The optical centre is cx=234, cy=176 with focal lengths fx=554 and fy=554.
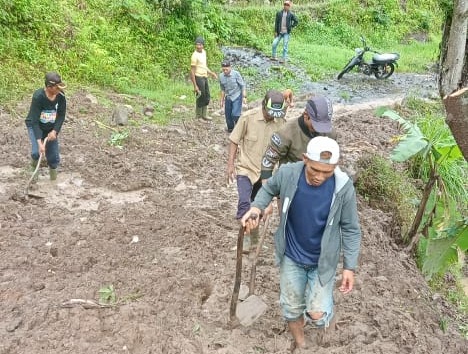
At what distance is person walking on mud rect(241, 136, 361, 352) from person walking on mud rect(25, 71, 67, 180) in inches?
144

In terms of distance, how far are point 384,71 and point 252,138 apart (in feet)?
43.4

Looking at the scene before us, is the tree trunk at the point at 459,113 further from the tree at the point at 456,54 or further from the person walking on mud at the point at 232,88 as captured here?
the person walking on mud at the point at 232,88

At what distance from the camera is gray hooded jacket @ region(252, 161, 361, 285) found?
3516mm

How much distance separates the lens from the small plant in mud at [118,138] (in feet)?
29.0

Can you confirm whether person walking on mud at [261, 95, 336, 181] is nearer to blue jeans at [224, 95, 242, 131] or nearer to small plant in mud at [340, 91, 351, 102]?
blue jeans at [224, 95, 242, 131]

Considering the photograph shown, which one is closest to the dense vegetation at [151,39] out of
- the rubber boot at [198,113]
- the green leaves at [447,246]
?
the rubber boot at [198,113]

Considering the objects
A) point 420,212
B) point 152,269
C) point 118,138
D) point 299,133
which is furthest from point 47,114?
point 420,212

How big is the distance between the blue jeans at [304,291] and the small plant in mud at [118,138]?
5.43m

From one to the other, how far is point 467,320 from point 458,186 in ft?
7.82

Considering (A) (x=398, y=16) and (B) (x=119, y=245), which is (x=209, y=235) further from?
(A) (x=398, y=16)

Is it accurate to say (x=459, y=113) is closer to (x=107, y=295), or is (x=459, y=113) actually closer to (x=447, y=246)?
(x=447, y=246)

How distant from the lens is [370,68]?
1709 cm

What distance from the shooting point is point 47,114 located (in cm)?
669

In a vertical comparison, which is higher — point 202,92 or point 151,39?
point 151,39
